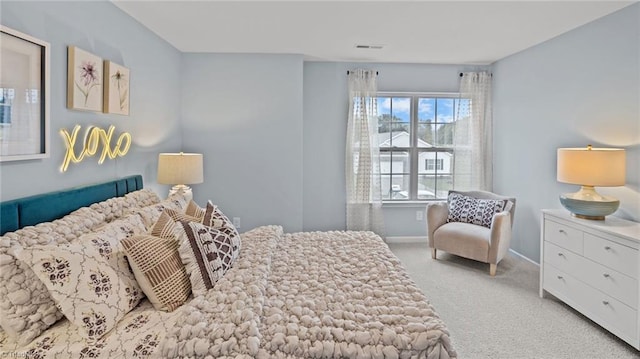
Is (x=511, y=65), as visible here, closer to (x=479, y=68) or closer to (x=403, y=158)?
(x=479, y=68)

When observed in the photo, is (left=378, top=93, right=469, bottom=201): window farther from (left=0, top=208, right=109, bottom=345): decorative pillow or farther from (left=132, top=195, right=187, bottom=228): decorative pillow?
(left=0, top=208, right=109, bottom=345): decorative pillow

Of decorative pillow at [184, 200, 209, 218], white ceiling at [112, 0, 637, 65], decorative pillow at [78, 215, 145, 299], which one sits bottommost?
decorative pillow at [78, 215, 145, 299]

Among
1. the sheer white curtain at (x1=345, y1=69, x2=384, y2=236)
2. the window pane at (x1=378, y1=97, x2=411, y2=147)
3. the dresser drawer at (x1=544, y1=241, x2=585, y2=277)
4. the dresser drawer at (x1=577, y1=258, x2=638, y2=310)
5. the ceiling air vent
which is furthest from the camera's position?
the window pane at (x1=378, y1=97, x2=411, y2=147)

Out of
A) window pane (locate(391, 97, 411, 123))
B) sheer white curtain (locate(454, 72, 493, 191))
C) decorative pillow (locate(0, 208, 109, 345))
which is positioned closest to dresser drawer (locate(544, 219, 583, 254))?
sheer white curtain (locate(454, 72, 493, 191))

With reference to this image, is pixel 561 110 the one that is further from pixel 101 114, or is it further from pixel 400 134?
pixel 101 114

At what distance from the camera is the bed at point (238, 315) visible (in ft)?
4.59

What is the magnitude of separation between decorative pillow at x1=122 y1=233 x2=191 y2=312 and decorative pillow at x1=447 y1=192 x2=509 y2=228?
3331 mm

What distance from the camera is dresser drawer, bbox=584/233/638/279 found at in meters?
2.38

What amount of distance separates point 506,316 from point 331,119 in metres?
3.02

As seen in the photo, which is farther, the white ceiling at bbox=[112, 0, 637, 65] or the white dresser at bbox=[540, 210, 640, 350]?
the white ceiling at bbox=[112, 0, 637, 65]

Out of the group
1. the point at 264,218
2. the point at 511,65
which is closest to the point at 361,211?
the point at 264,218

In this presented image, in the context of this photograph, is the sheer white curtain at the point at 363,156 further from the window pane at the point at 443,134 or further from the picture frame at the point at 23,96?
the picture frame at the point at 23,96

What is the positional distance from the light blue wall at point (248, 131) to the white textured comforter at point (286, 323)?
2.44m

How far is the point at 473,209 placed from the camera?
13.8ft
